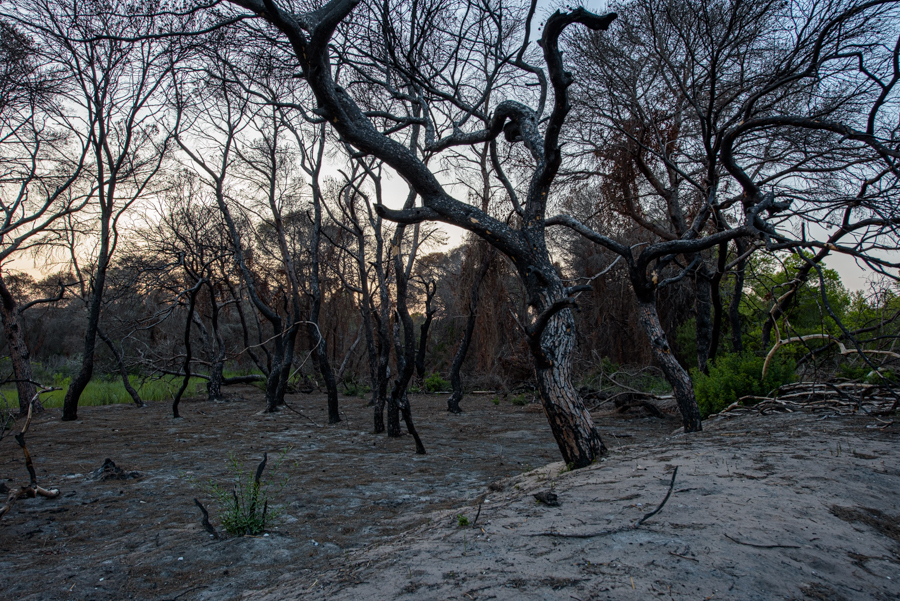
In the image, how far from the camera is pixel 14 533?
11.3 ft

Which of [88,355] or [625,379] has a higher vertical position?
[88,355]

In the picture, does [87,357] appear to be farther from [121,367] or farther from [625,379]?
[625,379]

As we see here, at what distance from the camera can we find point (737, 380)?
697 centimetres

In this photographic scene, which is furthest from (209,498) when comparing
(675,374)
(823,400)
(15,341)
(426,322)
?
(15,341)

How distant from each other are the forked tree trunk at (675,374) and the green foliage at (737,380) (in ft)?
5.18

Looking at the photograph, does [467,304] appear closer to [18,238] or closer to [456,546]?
[18,238]

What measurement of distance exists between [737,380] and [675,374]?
1862mm

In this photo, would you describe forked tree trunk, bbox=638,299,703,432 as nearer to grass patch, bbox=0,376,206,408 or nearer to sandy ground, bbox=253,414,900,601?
sandy ground, bbox=253,414,900,601

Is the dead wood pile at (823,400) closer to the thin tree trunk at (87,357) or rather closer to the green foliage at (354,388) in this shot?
the green foliage at (354,388)

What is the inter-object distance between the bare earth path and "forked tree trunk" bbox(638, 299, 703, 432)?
35cm

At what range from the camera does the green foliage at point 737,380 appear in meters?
6.77

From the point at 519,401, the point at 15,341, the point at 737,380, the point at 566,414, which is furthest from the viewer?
the point at 519,401

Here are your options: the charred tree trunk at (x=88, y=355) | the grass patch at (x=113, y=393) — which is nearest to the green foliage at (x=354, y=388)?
the grass patch at (x=113, y=393)

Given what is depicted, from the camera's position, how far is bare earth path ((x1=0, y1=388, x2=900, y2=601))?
188 centimetres
